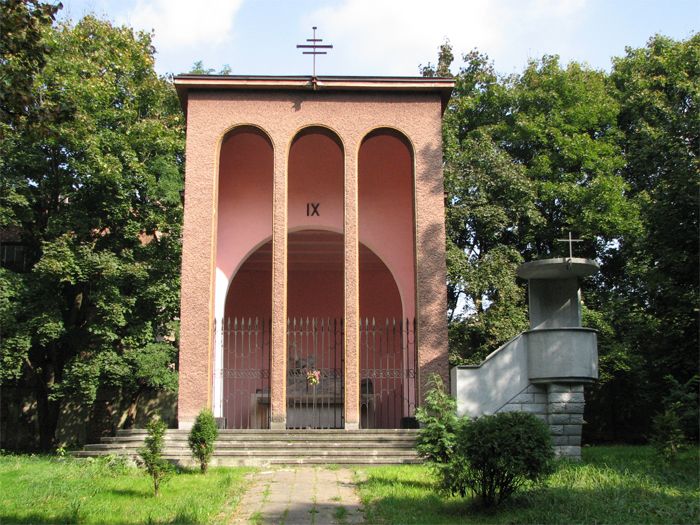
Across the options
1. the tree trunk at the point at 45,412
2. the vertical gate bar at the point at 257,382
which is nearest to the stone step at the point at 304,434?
the vertical gate bar at the point at 257,382

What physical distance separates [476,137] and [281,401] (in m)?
11.0

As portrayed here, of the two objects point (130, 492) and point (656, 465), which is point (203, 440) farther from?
point (656, 465)

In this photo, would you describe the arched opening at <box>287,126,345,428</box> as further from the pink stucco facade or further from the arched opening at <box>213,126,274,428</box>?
the arched opening at <box>213,126,274,428</box>

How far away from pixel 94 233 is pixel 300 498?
11108mm

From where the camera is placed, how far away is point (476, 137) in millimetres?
22172

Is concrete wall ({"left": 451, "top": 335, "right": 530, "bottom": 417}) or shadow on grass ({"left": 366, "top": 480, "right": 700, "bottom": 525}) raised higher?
concrete wall ({"left": 451, "top": 335, "right": 530, "bottom": 417})

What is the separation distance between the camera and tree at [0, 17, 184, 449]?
1675cm

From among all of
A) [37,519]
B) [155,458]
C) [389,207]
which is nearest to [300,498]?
[155,458]

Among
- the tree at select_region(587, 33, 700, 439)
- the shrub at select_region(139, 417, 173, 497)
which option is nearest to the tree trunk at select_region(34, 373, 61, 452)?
the shrub at select_region(139, 417, 173, 497)

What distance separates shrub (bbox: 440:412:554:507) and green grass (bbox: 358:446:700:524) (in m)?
0.24

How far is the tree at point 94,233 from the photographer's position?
16750 millimetres

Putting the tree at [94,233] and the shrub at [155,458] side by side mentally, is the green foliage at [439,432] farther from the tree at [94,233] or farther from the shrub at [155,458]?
the tree at [94,233]

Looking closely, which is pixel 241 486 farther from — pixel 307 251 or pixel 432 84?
pixel 307 251

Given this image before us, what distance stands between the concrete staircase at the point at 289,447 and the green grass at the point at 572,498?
187 centimetres
